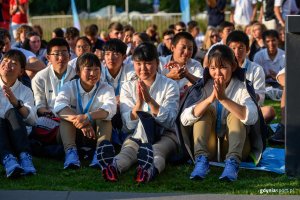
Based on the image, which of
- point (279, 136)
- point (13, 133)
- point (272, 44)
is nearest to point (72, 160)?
point (13, 133)

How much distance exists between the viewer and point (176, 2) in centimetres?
3294

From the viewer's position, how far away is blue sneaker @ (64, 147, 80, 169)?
6555 millimetres

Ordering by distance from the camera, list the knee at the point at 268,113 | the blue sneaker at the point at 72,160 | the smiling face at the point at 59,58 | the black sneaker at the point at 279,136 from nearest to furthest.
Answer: the blue sneaker at the point at 72,160
the black sneaker at the point at 279,136
the smiling face at the point at 59,58
the knee at the point at 268,113

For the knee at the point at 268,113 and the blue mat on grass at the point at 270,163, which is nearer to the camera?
the blue mat on grass at the point at 270,163

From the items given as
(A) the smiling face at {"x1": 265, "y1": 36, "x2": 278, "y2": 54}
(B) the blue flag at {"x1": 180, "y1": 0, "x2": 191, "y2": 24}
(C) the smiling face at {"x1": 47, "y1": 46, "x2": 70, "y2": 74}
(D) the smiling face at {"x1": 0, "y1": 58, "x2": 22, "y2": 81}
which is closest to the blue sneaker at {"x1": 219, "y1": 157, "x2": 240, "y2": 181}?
(D) the smiling face at {"x1": 0, "y1": 58, "x2": 22, "y2": 81}

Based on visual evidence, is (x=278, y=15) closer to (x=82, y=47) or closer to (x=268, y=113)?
(x=82, y=47)

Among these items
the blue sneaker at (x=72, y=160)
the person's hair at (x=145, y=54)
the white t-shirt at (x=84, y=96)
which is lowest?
the blue sneaker at (x=72, y=160)

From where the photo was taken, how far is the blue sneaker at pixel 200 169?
6070 millimetres

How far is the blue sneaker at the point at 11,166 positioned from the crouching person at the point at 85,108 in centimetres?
54

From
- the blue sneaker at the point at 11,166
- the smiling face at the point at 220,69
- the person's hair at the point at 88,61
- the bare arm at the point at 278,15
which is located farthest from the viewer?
the bare arm at the point at 278,15

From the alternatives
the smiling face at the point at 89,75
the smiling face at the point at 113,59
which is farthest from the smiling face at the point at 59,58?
the smiling face at the point at 89,75

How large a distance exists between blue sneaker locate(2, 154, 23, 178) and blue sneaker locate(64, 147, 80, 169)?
525mm

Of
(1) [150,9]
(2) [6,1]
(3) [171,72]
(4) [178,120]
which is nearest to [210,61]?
(4) [178,120]

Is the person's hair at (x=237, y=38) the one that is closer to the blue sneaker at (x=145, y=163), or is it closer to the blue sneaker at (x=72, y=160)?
the blue sneaker at (x=72, y=160)
